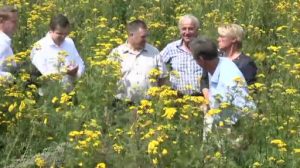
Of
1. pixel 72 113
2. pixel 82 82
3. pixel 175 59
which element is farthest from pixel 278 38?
pixel 72 113

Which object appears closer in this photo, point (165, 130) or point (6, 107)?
point (165, 130)

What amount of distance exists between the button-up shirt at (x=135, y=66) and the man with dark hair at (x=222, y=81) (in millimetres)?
1004

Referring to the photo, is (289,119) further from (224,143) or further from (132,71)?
(132,71)

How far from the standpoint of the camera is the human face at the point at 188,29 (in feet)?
22.0

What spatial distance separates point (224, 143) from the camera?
4707mm

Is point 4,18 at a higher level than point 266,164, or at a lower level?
higher

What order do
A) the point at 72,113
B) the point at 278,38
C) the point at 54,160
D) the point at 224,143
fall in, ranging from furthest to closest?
the point at 278,38 < the point at 72,113 < the point at 54,160 < the point at 224,143

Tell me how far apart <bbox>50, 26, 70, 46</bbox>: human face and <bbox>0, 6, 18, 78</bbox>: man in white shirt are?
43 centimetres

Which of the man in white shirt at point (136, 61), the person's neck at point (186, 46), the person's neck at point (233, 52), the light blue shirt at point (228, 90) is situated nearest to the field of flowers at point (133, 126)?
the light blue shirt at point (228, 90)

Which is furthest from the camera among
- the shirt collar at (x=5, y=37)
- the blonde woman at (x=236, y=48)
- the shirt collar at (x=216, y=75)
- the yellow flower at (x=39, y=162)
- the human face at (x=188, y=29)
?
the human face at (x=188, y=29)

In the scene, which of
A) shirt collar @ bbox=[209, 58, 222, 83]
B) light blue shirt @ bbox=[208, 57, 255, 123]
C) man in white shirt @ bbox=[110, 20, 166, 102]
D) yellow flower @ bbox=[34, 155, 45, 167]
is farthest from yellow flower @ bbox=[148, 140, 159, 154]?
man in white shirt @ bbox=[110, 20, 166, 102]

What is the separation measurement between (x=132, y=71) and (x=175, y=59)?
569mm

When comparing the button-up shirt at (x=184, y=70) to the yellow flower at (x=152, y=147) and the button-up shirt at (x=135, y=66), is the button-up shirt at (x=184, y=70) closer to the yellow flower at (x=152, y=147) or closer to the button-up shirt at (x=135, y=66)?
the button-up shirt at (x=135, y=66)

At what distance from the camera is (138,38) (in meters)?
6.40
